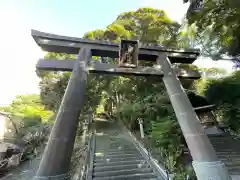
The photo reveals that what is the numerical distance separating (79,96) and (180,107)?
256 cm

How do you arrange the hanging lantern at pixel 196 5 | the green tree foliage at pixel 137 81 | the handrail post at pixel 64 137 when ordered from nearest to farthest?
1. the handrail post at pixel 64 137
2. the hanging lantern at pixel 196 5
3. the green tree foliage at pixel 137 81

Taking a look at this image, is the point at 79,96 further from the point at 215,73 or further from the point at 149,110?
the point at 215,73

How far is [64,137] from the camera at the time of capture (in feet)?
9.32

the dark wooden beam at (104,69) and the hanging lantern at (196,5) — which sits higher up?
the hanging lantern at (196,5)

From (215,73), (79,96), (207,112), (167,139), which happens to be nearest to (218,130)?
(207,112)

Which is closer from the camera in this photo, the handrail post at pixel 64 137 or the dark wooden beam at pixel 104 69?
the handrail post at pixel 64 137

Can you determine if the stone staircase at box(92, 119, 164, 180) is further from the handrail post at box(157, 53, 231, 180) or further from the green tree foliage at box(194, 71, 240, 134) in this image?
the green tree foliage at box(194, 71, 240, 134)

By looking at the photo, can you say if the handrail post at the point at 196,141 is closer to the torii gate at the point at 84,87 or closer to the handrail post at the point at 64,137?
the torii gate at the point at 84,87

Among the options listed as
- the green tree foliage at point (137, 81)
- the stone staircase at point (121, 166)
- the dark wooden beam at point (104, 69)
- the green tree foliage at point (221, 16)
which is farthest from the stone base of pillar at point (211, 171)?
the green tree foliage at point (221, 16)

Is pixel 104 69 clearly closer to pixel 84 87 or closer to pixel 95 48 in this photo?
pixel 95 48

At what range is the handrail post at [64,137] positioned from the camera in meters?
2.49

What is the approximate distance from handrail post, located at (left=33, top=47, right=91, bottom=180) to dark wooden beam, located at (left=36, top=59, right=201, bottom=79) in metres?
0.61

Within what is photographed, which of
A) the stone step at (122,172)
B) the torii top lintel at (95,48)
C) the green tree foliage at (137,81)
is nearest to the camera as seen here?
the torii top lintel at (95,48)

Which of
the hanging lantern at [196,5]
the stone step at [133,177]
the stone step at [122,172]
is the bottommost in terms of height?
the stone step at [133,177]
